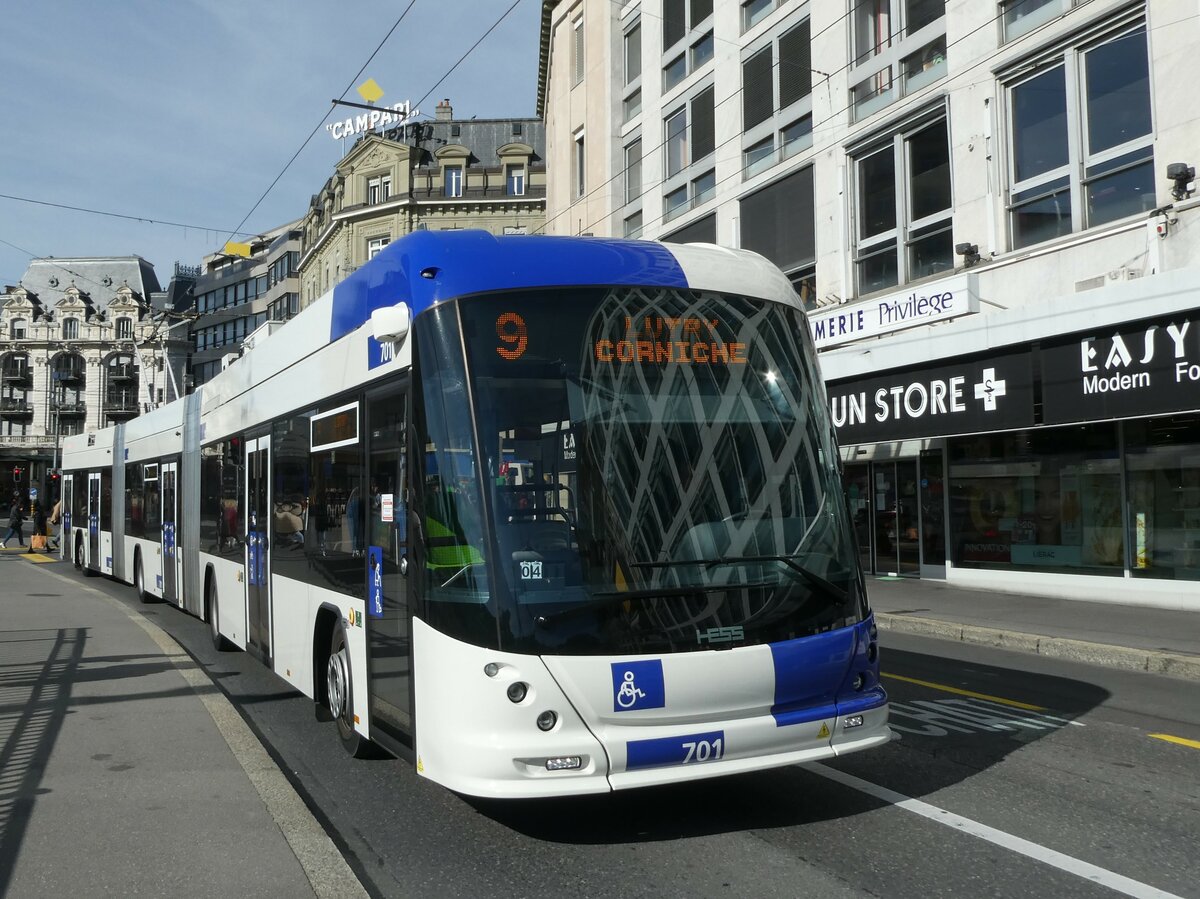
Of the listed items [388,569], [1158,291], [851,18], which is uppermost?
[851,18]

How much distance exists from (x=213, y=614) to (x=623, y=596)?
757 cm

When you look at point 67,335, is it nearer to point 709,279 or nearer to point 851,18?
point 851,18

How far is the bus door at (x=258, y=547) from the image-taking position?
8.48m

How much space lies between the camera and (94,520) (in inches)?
810

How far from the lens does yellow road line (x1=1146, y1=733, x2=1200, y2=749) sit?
692cm

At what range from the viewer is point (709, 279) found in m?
5.52

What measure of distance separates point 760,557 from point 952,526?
13994 millimetres

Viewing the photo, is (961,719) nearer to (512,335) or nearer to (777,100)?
(512,335)

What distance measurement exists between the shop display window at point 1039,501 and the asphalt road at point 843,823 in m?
8.19

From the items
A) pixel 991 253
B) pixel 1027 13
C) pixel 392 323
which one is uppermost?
pixel 1027 13

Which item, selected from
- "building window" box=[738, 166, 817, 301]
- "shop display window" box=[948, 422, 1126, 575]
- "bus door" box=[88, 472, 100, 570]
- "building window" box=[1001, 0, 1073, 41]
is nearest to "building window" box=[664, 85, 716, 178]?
"building window" box=[738, 166, 817, 301]

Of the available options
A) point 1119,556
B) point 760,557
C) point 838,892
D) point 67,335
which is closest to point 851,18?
point 1119,556

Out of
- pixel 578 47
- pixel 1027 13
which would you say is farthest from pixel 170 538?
pixel 578 47

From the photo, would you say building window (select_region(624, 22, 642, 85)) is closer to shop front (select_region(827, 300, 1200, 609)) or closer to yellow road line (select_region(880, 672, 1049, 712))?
shop front (select_region(827, 300, 1200, 609))
